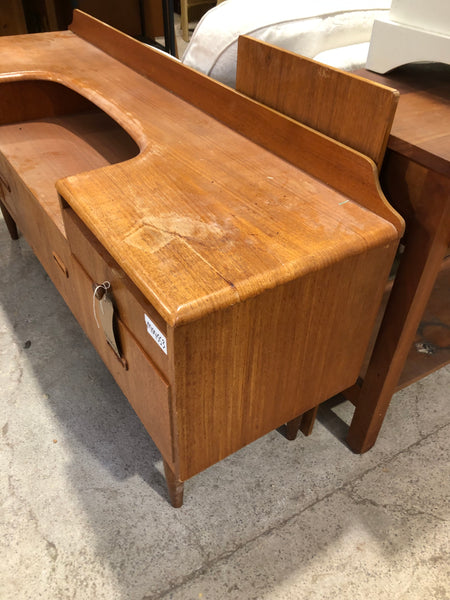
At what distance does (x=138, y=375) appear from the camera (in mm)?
878

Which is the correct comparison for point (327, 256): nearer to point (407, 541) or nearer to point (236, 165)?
point (236, 165)

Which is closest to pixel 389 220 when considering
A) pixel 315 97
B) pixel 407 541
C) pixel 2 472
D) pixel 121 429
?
pixel 315 97

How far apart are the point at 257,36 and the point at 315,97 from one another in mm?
324

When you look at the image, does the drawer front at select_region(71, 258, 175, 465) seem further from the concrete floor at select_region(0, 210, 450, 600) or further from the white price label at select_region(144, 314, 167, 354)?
the concrete floor at select_region(0, 210, 450, 600)

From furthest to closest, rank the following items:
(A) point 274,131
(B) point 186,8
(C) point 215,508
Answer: (B) point 186,8 → (C) point 215,508 → (A) point 274,131

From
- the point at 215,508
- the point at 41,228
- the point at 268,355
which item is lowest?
the point at 215,508

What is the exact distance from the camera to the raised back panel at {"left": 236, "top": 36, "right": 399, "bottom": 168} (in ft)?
2.57

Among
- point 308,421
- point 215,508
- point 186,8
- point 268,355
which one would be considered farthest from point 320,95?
point 186,8

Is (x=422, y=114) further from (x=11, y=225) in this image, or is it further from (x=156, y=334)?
(x=11, y=225)

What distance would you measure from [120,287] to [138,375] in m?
0.16

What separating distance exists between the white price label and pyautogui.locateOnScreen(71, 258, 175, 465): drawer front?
65 mm

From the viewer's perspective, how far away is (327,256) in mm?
731

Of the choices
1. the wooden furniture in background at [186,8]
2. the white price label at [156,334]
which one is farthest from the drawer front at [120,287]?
the wooden furniture in background at [186,8]

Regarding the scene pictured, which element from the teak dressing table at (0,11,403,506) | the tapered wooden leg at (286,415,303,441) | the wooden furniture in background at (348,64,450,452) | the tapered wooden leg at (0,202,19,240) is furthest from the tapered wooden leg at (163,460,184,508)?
the tapered wooden leg at (0,202,19,240)
